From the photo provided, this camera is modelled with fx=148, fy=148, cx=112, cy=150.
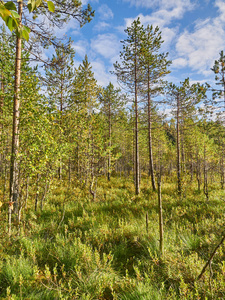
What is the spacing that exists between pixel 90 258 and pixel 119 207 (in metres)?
4.28

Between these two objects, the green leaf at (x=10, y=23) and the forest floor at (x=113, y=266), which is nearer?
the green leaf at (x=10, y=23)

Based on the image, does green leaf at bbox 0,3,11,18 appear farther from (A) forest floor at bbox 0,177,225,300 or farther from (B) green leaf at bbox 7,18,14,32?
(A) forest floor at bbox 0,177,225,300

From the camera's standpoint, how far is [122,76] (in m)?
11.7

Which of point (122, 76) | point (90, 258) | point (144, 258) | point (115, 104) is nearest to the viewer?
point (90, 258)

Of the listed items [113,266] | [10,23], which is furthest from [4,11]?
[113,266]

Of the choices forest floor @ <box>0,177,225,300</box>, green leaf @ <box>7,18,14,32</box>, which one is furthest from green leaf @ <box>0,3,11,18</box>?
forest floor @ <box>0,177,225,300</box>

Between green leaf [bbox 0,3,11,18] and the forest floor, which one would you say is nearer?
green leaf [bbox 0,3,11,18]

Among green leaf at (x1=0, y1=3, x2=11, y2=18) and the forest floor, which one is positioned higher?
green leaf at (x1=0, y1=3, x2=11, y2=18)

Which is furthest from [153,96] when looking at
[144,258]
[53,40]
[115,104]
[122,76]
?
[144,258]

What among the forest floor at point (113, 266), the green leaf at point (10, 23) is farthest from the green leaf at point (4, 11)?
the forest floor at point (113, 266)

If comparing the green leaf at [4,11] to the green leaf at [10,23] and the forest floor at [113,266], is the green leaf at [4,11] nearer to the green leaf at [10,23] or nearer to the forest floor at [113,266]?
the green leaf at [10,23]

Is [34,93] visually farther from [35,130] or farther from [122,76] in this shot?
[122,76]

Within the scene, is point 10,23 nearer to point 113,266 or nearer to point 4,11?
point 4,11

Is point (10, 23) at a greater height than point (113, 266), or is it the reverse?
point (10, 23)
